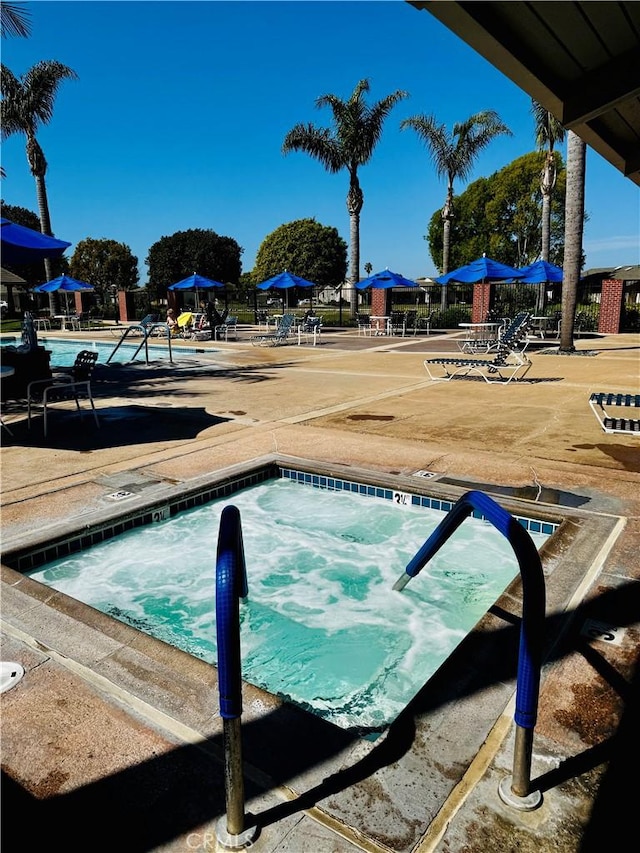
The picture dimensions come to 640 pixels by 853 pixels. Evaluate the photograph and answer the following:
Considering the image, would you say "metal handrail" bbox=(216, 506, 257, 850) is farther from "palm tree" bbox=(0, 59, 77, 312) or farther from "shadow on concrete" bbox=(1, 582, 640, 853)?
"palm tree" bbox=(0, 59, 77, 312)

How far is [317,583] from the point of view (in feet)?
14.8

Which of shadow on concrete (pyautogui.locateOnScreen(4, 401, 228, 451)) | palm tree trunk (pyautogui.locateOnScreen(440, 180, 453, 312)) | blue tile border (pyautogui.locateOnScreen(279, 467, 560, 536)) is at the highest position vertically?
palm tree trunk (pyautogui.locateOnScreen(440, 180, 453, 312))

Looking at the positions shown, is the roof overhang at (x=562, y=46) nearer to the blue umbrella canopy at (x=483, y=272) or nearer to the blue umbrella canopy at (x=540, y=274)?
the blue umbrella canopy at (x=483, y=272)

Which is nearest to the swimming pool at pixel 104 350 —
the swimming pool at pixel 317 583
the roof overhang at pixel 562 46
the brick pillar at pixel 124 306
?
the brick pillar at pixel 124 306

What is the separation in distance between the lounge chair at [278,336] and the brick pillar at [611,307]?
13.6 metres

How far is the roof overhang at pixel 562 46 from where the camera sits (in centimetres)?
205

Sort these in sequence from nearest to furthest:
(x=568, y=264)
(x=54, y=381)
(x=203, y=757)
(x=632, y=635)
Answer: (x=203, y=757), (x=632, y=635), (x=54, y=381), (x=568, y=264)

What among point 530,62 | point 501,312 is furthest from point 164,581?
point 501,312

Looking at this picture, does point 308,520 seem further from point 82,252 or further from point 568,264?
point 82,252

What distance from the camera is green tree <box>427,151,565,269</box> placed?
170 feet

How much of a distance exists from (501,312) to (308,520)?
25.8 meters

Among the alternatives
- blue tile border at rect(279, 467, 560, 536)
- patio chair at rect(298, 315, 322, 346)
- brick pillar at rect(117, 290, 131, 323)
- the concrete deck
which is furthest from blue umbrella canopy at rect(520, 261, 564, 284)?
brick pillar at rect(117, 290, 131, 323)

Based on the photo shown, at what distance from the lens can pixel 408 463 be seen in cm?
599

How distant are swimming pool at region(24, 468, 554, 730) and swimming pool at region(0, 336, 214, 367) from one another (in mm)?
12698
